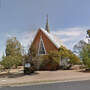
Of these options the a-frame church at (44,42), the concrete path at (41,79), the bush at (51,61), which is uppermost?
the a-frame church at (44,42)

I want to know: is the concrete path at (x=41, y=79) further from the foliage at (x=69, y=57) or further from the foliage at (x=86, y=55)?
the foliage at (x=69, y=57)

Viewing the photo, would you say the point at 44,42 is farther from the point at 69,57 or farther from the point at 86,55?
the point at 86,55

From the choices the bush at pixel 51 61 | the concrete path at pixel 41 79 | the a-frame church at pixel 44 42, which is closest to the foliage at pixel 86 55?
the bush at pixel 51 61

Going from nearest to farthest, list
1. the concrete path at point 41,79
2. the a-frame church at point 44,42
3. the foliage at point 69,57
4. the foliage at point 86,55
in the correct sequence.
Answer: the concrete path at point 41,79, the foliage at point 86,55, the foliage at point 69,57, the a-frame church at point 44,42

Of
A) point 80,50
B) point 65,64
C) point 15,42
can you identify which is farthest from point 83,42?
point 15,42

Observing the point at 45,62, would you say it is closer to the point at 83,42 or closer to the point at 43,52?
the point at 43,52

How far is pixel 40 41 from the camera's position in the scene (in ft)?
98.5

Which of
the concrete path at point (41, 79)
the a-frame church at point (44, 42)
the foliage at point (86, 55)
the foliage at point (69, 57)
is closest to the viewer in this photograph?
the concrete path at point (41, 79)

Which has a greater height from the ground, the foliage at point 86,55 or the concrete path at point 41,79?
the foliage at point 86,55

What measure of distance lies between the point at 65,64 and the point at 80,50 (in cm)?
399

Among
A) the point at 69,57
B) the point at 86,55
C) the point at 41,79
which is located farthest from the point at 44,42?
the point at 41,79

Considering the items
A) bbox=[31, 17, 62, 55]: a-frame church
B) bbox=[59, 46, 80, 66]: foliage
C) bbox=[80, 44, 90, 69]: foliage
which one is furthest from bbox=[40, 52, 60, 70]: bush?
bbox=[80, 44, 90, 69]: foliage

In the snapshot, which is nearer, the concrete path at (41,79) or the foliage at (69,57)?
the concrete path at (41,79)

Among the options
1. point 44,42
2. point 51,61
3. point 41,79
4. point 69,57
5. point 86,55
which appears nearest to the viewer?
point 41,79
